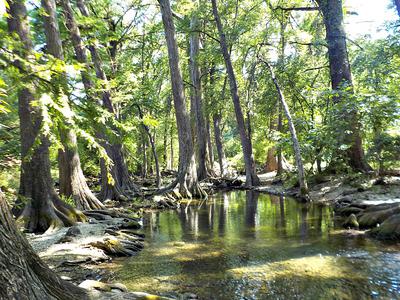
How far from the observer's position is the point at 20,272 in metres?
2.68

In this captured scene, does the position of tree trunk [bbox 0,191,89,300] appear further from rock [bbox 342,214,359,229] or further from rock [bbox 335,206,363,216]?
rock [bbox 335,206,363,216]

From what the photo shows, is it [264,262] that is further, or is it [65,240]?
[65,240]

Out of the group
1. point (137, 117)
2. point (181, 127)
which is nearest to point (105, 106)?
point (137, 117)

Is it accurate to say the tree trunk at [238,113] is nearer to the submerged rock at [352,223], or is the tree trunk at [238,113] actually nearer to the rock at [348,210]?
the rock at [348,210]

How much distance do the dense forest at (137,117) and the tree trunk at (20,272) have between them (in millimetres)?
13

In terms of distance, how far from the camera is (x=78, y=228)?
785cm

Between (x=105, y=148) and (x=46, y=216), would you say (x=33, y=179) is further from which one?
(x=105, y=148)

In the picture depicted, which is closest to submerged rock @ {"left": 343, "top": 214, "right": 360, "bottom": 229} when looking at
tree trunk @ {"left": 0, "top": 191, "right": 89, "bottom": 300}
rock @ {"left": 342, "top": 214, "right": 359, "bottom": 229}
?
rock @ {"left": 342, "top": 214, "right": 359, "bottom": 229}

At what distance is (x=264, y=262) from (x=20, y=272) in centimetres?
456

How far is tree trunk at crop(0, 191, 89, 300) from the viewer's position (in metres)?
2.53

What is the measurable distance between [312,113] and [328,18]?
16.1ft

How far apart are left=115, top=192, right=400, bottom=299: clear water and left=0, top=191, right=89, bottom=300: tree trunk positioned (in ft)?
7.22

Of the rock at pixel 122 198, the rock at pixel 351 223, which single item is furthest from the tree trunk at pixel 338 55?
the rock at pixel 122 198

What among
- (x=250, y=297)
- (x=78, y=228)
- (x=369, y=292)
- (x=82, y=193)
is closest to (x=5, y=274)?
(x=250, y=297)
